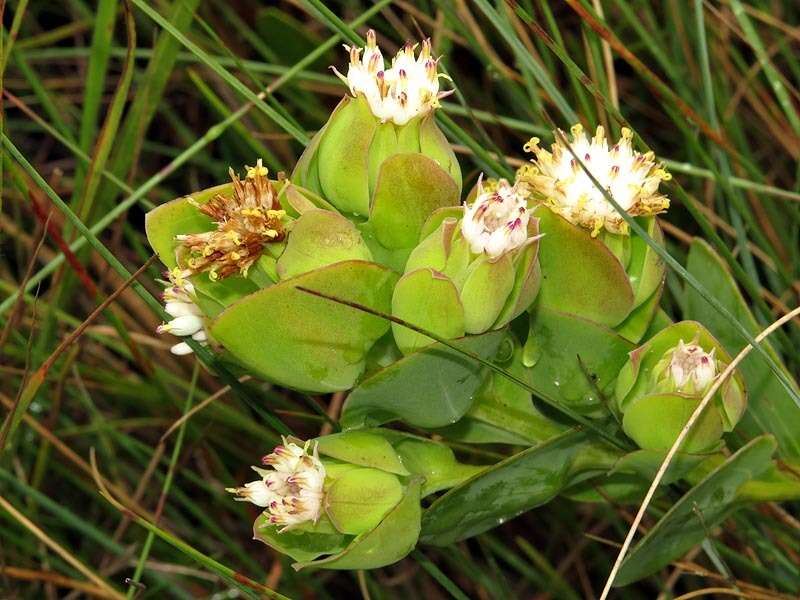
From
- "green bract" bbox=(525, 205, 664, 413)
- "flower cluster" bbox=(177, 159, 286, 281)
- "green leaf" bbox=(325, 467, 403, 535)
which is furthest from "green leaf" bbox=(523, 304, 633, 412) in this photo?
"flower cluster" bbox=(177, 159, 286, 281)

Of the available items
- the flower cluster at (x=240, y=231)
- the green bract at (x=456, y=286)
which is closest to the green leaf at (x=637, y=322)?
the green bract at (x=456, y=286)

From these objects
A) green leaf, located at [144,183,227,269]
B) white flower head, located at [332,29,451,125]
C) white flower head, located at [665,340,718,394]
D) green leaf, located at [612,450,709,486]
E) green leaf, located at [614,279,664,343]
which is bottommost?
green leaf, located at [612,450,709,486]

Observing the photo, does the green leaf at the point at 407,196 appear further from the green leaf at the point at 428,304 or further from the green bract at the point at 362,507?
the green bract at the point at 362,507

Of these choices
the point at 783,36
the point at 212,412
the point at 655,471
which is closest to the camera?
the point at 655,471

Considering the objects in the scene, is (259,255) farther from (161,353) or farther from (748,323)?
(161,353)

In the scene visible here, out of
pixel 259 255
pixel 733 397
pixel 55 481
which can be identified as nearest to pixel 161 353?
pixel 55 481

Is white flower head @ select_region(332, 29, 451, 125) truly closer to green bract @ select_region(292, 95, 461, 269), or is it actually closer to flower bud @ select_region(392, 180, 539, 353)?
green bract @ select_region(292, 95, 461, 269)
